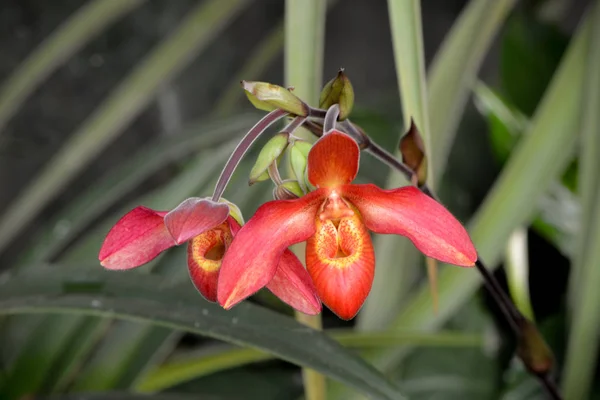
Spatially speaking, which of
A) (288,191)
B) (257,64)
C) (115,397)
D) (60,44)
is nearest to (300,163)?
(288,191)

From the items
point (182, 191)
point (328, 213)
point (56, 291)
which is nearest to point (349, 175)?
point (328, 213)

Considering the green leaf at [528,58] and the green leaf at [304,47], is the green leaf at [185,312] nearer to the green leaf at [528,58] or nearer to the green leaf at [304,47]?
the green leaf at [304,47]

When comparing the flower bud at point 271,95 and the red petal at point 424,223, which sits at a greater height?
the flower bud at point 271,95

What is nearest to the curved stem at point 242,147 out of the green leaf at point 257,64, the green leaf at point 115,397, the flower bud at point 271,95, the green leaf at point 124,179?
the flower bud at point 271,95

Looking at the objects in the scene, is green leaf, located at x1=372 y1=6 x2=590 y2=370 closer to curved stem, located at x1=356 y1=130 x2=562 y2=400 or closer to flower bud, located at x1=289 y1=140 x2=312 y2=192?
curved stem, located at x1=356 y1=130 x2=562 y2=400

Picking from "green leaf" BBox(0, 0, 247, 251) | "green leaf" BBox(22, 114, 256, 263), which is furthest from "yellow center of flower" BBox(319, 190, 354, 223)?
"green leaf" BBox(0, 0, 247, 251)

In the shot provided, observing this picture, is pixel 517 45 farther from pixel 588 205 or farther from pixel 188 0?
pixel 188 0

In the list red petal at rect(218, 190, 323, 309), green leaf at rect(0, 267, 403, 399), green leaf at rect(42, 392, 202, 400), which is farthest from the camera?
green leaf at rect(42, 392, 202, 400)
